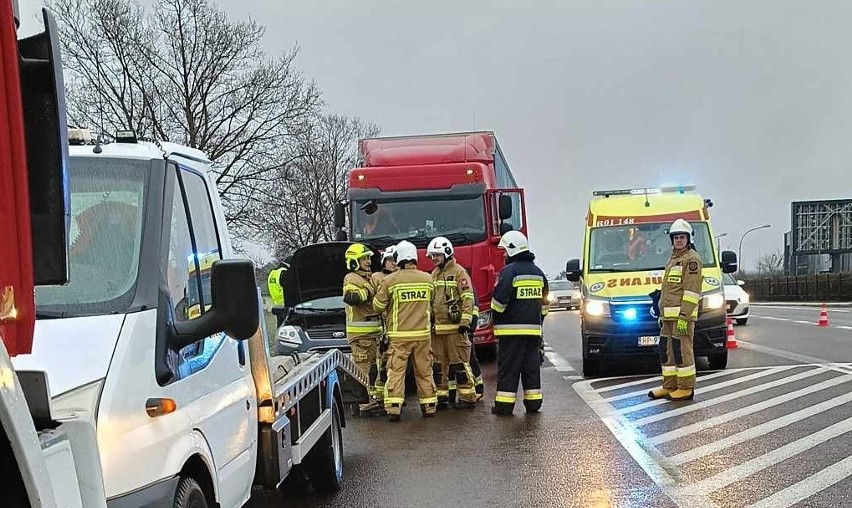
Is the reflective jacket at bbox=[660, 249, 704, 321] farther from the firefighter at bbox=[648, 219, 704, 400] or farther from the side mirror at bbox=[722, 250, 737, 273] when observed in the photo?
the side mirror at bbox=[722, 250, 737, 273]

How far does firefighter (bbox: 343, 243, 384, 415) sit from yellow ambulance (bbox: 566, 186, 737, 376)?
3.52m

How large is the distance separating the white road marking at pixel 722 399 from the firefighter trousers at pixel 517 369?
1215mm

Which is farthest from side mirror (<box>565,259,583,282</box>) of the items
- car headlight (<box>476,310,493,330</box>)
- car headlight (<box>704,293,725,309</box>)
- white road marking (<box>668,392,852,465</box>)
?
white road marking (<box>668,392,852,465</box>)

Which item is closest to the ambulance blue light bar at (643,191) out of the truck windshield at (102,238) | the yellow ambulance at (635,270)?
the yellow ambulance at (635,270)

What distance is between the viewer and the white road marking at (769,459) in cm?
638

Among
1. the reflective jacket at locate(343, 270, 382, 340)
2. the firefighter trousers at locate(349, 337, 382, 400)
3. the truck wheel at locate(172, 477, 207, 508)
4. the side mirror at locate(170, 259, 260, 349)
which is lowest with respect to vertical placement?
the firefighter trousers at locate(349, 337, 382, 400)

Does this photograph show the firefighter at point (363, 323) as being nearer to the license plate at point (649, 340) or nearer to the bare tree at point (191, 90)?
the license plate at point (649, 340)

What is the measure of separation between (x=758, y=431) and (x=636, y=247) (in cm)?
514

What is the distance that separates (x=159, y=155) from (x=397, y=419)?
6.49 metres

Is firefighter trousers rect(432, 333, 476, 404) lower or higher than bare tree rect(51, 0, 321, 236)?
lower

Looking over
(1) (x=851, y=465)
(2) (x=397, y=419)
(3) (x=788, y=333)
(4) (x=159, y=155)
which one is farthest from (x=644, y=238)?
(4) (x=159, y=155)

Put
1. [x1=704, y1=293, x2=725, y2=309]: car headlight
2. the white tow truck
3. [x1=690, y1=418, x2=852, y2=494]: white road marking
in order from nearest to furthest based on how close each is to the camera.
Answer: the white tow truck < [x1=690, y1=418, x2=852, y2=494]: white road marking < [x1=704, y1=293, x2=725, y2=309]: car headlight

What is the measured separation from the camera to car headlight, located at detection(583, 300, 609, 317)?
12156 mm

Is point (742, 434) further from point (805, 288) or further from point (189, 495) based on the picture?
point (805, 288)
